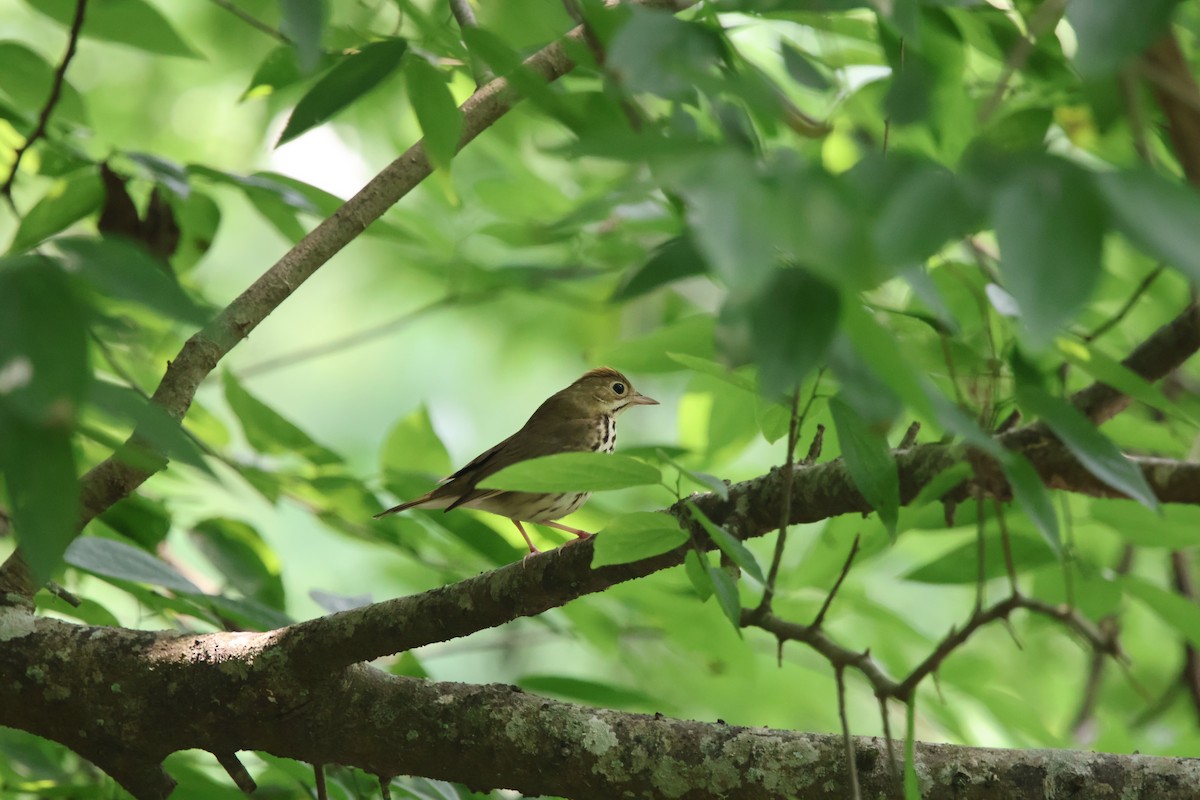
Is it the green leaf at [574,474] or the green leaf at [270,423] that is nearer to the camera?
the green leaf at [574,474]

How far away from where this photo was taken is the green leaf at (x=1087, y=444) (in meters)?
1.36

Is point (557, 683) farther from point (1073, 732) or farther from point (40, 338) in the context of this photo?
point (1073, 732)

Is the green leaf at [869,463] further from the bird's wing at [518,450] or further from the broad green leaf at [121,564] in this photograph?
the bird's wing at [518,450]

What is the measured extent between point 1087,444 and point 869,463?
0.94 feet

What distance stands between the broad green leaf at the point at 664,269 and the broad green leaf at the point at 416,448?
1.94 meters

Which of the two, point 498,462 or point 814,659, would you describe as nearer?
point 498,462

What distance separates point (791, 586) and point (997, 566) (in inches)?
20.7

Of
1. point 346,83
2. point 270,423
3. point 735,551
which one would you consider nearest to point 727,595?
point 735,551

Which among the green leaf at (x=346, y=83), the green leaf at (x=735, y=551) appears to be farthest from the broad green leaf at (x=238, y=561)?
the green leaf at (x=735, y=551)

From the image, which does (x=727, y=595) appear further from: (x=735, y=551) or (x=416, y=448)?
(x=416, y=448)

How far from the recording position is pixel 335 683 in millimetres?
2176

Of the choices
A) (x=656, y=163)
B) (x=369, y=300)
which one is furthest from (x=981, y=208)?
(x=369, y=300)

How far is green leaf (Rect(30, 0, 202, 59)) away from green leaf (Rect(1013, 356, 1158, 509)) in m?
1.87

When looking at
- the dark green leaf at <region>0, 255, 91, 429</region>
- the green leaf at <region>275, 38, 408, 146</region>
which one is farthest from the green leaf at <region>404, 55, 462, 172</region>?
the dark green leaf at <region>0, 255, 91, 429</region>
